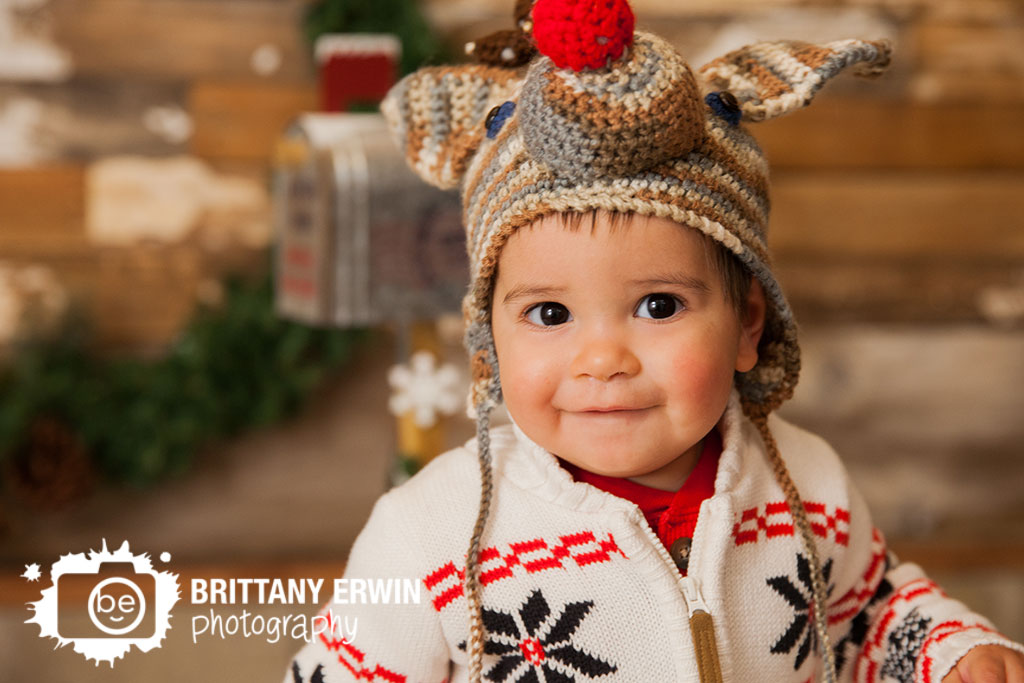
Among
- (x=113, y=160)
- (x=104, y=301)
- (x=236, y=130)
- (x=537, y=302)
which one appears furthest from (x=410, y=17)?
(x=537, y=302)

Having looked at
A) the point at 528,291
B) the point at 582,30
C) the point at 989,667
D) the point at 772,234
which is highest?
the point at 772,234

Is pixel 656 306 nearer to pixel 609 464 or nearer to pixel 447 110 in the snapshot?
pixel 609 464

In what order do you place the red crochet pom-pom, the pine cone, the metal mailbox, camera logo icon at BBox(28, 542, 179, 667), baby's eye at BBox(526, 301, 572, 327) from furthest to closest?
the pine cone
the metal mailbox
camera logo icon at BBox(28, 542, 179, 667)
baby's eye at BBox(526, 301, 572, 327)
the red crochet pom-pom

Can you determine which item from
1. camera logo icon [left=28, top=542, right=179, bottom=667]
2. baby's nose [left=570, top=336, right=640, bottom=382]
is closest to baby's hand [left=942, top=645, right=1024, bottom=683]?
baby's nose [left=570, top=336, right=640, bottom=382]

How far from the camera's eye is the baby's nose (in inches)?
30.4

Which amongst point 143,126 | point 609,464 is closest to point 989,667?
point 609,464

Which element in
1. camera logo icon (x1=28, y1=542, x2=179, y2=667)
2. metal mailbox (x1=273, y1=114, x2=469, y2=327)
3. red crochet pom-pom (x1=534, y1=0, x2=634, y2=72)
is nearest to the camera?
red crochet pom-pom (x1=534, y1=0, x2=634, y2=72)

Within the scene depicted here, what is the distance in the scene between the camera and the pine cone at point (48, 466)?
1.99 meters

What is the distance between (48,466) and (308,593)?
3.86ft

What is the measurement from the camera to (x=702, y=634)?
2.68 ft

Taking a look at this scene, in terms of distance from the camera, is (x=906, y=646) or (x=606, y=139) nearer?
(x=606, y=139)

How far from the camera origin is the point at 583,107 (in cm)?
71

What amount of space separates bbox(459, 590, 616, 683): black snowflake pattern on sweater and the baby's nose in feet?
0.63

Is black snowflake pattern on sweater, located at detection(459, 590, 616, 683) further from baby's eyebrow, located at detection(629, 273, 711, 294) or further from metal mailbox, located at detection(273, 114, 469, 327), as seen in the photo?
metal mailbox, located at detection(273, 114, 469, 327)
